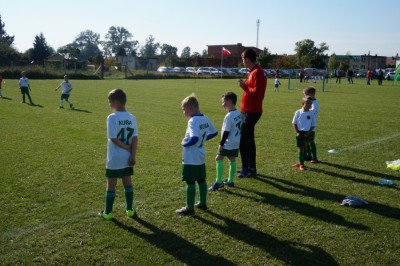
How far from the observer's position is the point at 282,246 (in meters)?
4.30

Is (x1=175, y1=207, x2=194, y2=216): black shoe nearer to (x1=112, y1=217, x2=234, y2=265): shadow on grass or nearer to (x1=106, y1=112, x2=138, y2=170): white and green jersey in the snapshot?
(x1=112, y1=217, x2=234, y2=265): shadow on grass

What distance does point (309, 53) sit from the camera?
312 ft

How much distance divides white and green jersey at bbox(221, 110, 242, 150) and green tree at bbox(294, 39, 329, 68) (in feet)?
264

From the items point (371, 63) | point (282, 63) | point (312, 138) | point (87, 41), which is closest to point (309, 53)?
point (282, 63)

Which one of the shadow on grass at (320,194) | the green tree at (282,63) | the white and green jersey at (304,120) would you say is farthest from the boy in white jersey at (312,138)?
the green tree at (282,63)

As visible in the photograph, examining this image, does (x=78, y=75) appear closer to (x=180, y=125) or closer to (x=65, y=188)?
(x=180, y=125)

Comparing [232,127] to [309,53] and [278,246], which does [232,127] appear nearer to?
[278,246]

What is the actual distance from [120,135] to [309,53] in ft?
319

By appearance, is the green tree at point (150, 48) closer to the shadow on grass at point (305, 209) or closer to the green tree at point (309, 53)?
the green tree at point (309, 53)

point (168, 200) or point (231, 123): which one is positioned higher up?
point (231, 123)

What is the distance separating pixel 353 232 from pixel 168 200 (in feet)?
8.54

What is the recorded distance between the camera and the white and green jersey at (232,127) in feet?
20.1

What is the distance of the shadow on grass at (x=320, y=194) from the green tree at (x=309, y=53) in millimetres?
79979

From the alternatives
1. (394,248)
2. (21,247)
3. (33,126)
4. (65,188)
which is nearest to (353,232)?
(394,248)
